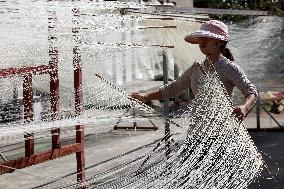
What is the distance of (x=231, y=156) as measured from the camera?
2744mm

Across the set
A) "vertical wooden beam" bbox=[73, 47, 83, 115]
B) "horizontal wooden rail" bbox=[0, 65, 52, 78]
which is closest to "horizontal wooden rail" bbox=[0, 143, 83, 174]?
"vertical wooden beam" bbox=[73, 47, 83, 115]

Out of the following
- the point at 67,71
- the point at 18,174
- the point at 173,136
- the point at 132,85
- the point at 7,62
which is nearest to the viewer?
the point at 173,136

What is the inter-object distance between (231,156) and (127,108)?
2.71 ft

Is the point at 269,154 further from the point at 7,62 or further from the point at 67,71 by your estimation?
the point at 7,62

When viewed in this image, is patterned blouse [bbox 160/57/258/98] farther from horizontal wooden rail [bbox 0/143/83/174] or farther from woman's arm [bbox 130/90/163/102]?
horizontal wooden rail [bbox 0/143/83/174]

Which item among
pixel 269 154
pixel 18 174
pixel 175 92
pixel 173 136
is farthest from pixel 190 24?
pixel 173 136

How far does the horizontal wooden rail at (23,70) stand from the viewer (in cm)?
326

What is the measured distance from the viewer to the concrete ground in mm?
4992

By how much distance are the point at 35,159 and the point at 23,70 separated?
28.3 inches

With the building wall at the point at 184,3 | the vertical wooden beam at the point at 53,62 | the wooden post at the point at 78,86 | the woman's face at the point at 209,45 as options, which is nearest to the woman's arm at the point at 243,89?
the woman's face at the point at 209,45

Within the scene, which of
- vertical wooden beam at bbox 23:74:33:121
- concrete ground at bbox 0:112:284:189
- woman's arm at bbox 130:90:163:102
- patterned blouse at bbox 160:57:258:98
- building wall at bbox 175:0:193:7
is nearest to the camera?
patterned blouse at bbox 160:57:258:98

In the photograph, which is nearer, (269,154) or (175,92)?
(175,92)

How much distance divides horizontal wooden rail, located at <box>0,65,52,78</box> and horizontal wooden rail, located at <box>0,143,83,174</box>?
59cm

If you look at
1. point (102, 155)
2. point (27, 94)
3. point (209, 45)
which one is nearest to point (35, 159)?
point (27, 94)
